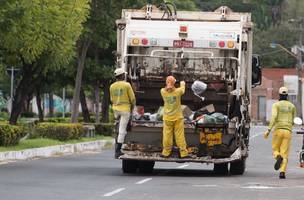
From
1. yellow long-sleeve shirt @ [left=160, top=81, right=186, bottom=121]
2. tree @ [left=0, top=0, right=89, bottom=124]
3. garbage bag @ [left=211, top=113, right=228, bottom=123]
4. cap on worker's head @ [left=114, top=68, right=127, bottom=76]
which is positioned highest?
tree @ [left=0, top=0, right=89, bottom=124]

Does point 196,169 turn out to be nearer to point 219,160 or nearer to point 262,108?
point 219,160

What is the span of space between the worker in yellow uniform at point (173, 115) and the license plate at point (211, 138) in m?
0.47

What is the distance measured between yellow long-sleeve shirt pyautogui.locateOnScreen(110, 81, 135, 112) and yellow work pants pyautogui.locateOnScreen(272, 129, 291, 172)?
3.31 meters

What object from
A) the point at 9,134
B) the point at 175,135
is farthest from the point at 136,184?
the point at 9,134

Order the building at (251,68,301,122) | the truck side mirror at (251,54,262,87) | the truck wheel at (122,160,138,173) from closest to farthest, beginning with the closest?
the truck wheel at (122,160,138,173)
the truck side mirror at (251,54,262,87)
the building at (251,68,301,122)

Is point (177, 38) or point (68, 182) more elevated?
point (177, 38)

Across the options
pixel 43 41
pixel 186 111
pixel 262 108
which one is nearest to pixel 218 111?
pixel 186 111

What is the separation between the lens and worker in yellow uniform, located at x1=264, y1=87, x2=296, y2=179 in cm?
1994

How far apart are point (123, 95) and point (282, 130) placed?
11.9 feet

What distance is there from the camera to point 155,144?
19.9 metres

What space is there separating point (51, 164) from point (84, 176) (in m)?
5.04

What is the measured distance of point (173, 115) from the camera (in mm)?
19312

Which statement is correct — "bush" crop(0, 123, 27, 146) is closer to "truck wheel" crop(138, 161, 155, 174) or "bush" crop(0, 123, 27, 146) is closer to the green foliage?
"truck wheel" crop(138, 161, 155, 174)

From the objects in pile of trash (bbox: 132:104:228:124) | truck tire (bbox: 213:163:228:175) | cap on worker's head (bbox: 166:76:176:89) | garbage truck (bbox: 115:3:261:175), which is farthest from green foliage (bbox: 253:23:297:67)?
cap on worker's head (bbox: 166:76:176:89)
